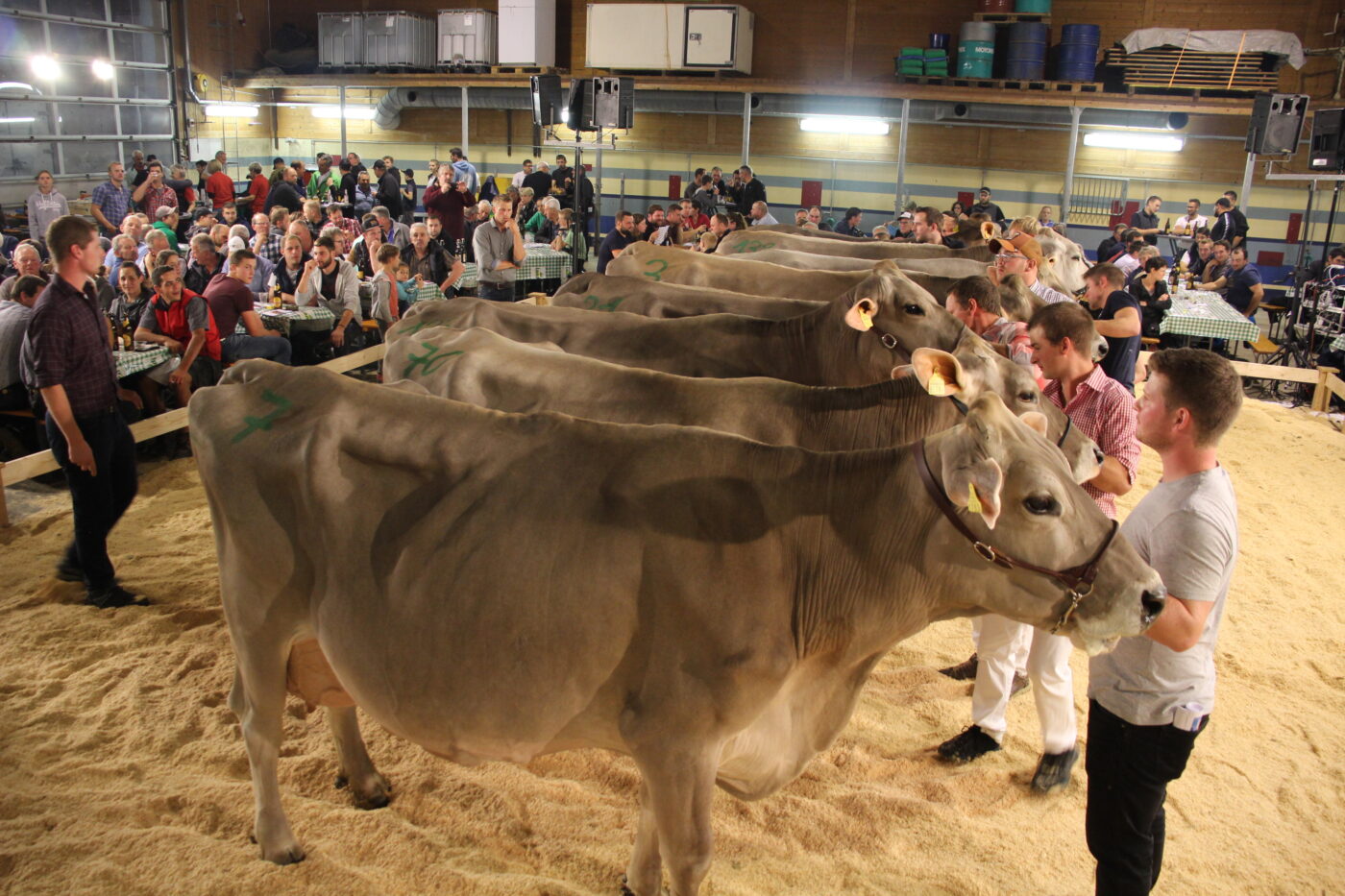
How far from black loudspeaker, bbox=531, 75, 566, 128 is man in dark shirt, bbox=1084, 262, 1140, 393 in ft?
32.2

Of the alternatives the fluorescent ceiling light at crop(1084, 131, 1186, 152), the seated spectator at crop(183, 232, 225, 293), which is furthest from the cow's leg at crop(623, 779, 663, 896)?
the fluorescent ceiling light at crop(1084, 131, 1186, 152)

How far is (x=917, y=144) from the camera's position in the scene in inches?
880

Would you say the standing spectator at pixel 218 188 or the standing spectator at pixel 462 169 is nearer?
the standing spectator at pixel 218 188

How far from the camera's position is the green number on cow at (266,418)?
3502 millimetres

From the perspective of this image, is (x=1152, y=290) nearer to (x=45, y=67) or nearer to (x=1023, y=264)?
(x=1023, y=264)

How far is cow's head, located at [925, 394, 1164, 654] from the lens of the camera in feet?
8.78

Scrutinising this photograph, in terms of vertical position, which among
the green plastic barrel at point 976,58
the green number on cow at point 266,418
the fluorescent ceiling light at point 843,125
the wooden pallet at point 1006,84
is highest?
the green plastic barrel at point 976,58

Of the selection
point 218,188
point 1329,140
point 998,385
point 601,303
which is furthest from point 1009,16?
point 998,385

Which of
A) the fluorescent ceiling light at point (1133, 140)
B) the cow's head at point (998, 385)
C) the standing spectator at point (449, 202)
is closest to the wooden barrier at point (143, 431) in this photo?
the cow's head at point (998, 385)

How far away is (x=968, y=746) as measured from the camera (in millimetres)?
4664

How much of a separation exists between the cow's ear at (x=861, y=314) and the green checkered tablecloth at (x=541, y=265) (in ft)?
26.9

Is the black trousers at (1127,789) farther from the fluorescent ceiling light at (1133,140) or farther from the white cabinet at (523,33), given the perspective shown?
the white cabinet at (523,33)

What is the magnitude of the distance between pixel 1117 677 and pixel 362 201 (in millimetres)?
18108

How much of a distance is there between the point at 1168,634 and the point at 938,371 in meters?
1.02
